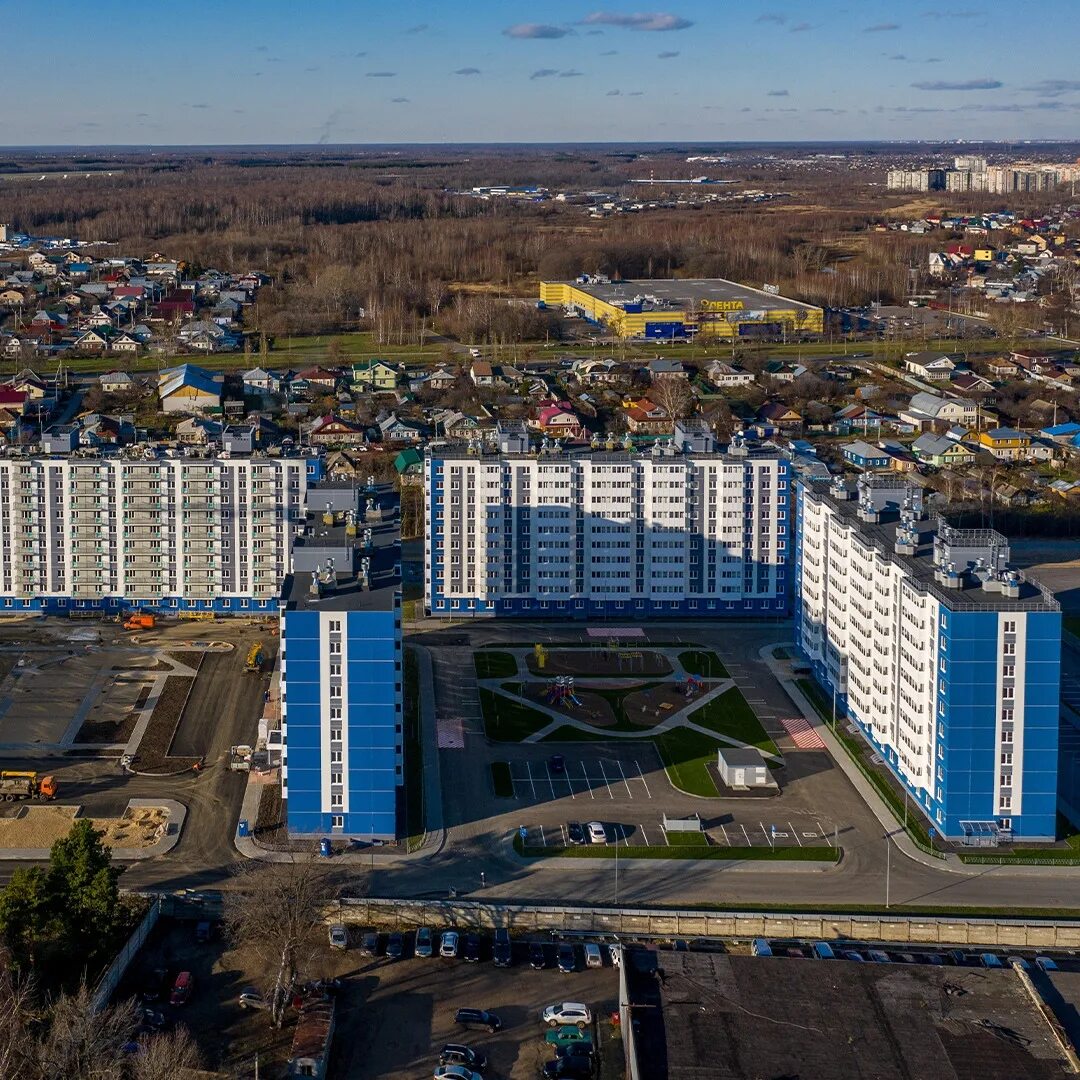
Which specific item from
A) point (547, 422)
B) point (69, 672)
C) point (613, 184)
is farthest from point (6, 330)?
point (613, 184)

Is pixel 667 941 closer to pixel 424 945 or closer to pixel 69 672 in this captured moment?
pixel 424 945


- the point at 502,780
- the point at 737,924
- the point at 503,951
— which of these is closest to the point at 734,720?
the point at 502,780

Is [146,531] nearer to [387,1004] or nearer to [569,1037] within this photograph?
[387,1004]

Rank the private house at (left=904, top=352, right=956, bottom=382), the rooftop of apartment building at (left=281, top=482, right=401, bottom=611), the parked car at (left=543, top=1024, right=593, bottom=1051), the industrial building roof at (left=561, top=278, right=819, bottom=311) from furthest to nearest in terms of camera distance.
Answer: the industrial building roof at (left=561, top=278, right=819, bottom=311) < the private house at (left=904, top=352, right=956, bottom=382) < the rooftop of apartment building at (left=281, top=482, right=401, bottom=611) < the parked car at (left=543, top=1024, right=593, bottom=1051)

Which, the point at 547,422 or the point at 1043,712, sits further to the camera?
the point at 547,422

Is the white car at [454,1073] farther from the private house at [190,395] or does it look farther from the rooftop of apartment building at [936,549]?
the private house at [190,395]

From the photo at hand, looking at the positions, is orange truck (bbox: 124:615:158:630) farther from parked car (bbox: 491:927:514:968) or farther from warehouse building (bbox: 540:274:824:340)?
warehouse building (bbox: 540:274:824:340)

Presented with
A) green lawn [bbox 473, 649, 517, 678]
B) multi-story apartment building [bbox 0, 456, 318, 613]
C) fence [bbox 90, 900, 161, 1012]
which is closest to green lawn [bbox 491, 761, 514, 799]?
green lawn [bbox 473, 649, 517, 678]
